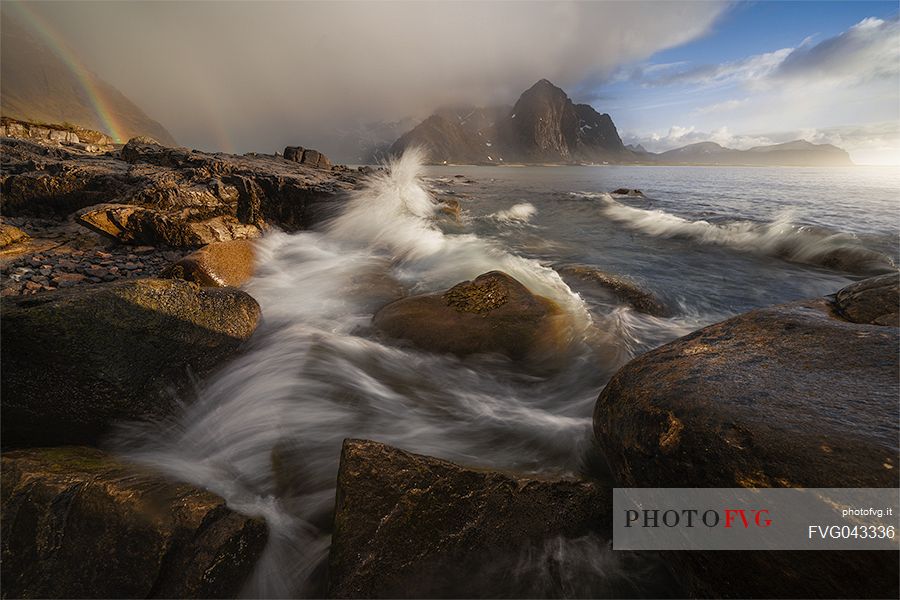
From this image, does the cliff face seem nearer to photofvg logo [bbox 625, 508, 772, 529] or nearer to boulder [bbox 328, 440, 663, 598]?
boulder [bbox 328, 440, 663, 598]

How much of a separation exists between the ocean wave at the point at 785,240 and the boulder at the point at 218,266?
1771 cm

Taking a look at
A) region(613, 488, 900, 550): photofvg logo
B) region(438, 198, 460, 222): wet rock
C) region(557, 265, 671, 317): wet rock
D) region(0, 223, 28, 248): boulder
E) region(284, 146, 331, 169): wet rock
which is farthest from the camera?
region(284, 146, 331, 169): wet rock

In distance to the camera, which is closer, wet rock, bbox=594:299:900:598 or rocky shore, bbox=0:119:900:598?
wet rock, bbox=594:299:900:598

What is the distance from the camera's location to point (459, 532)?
8.49ft

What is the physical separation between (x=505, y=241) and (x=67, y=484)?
14.5m

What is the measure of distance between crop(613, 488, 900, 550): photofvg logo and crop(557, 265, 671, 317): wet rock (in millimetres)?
6494

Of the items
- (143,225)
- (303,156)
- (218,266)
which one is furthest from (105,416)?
(303,156)

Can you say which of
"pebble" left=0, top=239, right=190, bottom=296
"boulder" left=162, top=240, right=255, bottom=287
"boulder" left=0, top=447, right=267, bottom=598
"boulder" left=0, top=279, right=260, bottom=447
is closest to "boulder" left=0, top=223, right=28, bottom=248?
"pebble" left=0, top=239, right=190, bottom=296

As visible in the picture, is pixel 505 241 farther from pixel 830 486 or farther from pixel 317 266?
pixel 830 486

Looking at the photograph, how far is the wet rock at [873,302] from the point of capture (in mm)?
3814

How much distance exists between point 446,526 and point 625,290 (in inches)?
309

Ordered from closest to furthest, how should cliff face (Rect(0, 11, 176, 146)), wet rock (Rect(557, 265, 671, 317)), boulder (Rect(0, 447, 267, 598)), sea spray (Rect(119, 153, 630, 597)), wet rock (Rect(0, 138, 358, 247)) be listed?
boulder (Rect(0, 447, 267, 598)) → sea spray (Rect(119, 153, 630, 597)) → wet rock (Rect(557, 265, 671, 317)) → wet rock (Rect(0, 138, 358, 247)) → cliff face (Rect(0, 11, 176, 146))

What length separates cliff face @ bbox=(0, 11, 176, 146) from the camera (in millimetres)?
149125

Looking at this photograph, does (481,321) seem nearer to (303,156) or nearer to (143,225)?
(143,225)
